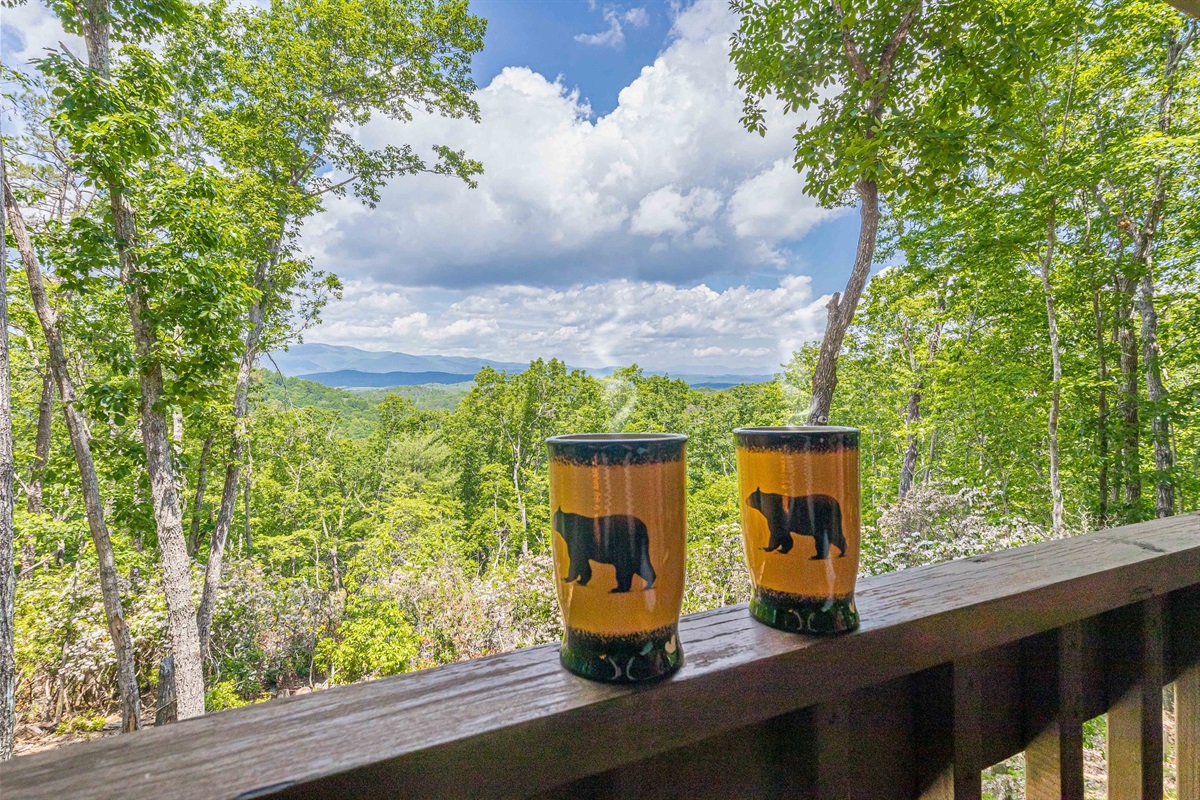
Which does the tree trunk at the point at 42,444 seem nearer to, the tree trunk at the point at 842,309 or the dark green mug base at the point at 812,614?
the tree trunk at the point at 842,309

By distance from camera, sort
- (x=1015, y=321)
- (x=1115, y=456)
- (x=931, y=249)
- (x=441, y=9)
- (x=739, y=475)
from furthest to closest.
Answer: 1. (x=441, y=9)
2. (x=1015, y=321)
3. (x=931, y=249)
4. (x=1115, y=456)
5. (x=739, y=475)

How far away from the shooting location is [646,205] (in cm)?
455

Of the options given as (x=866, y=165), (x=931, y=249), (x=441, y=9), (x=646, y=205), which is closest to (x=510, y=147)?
(x=646, y=205)

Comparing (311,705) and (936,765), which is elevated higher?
(311,705)

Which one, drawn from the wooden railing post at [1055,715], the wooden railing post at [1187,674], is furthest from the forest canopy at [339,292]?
the wooden railing post at [1055,715]

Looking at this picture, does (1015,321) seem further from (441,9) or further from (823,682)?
(441,9)

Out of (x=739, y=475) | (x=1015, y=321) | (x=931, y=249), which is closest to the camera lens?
(x=739, y=475)

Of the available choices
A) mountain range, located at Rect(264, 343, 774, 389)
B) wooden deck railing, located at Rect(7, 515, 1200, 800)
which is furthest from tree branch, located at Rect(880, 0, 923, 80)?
mountain range, located at Rect(264, 343, 774, 389)

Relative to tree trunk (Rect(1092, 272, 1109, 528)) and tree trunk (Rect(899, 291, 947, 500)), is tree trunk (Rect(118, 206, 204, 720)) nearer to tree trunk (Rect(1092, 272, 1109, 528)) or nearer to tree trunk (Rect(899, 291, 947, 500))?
tree trunk (Rect(899, 291, 947, 500))

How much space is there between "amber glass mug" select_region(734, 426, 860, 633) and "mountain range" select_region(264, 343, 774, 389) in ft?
19.5

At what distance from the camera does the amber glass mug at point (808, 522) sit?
421 millimetres

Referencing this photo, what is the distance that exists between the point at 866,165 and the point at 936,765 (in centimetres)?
186

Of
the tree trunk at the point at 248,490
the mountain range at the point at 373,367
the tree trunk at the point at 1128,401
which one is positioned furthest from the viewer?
the mountain range at the point at 373,367

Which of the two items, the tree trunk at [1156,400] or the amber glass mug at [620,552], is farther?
the tree trunk at [1156,400]
